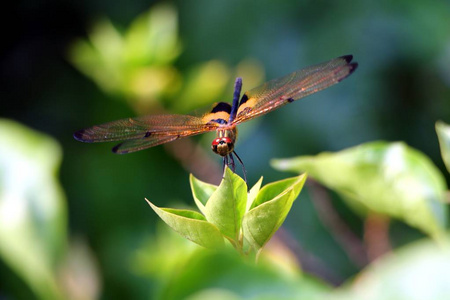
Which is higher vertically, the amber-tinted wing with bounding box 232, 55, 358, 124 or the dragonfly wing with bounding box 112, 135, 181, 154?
the amber-tinted wing with bounding box 232, 55, 358, 124

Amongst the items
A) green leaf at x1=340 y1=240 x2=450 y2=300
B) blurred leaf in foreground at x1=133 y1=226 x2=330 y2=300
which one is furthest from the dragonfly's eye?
green leaf at x1=340 y1=240 x2=450 y2=300

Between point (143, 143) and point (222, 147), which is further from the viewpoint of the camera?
point (143, 143)

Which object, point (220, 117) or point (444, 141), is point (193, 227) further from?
point (220, 117)

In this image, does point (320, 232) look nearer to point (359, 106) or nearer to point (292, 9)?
point (359, 106)

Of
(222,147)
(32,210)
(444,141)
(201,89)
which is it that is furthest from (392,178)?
(201,89)

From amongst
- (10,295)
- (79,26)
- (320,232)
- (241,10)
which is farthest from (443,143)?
(79,26)

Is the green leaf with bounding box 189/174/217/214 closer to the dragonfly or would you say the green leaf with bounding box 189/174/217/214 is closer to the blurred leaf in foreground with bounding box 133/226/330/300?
the blurred leaf in foreground with bounding box 133/226/330/300
